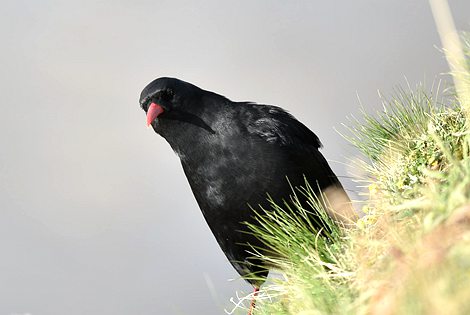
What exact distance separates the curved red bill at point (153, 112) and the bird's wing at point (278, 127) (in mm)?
803

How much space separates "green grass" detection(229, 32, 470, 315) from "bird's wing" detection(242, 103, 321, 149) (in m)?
0.86

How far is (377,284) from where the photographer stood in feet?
Result: 7.66

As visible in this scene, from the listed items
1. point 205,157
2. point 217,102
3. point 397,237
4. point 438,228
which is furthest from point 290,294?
point 217,102

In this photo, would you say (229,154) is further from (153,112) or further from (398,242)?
(398,242)

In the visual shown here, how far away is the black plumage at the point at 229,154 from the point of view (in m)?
5.40

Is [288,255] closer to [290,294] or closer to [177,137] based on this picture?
[290,294]

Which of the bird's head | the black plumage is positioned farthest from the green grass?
the bird's head

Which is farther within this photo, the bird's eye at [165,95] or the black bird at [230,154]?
the bird's eye at [165,95]

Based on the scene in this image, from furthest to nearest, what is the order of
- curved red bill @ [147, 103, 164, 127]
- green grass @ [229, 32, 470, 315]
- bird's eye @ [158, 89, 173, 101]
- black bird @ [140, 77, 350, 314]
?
1. bird's eye @ [158, 89, 173, 101]
2. curved red bill @ [147, 103, 164, 127]
3. black bird @ [140, 77, 350, 314]
4. green grass @ [229, 32, 470, 315]

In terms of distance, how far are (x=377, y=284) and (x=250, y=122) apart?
11.5ft

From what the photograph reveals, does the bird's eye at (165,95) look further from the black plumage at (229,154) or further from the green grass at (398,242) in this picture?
the green grass at (398,242)

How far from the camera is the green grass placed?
6.41 ft

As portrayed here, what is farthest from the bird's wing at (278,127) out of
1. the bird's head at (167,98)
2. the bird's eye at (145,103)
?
the bird's eye at (145,103)

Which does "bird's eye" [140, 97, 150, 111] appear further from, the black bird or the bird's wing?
the bird's wing
